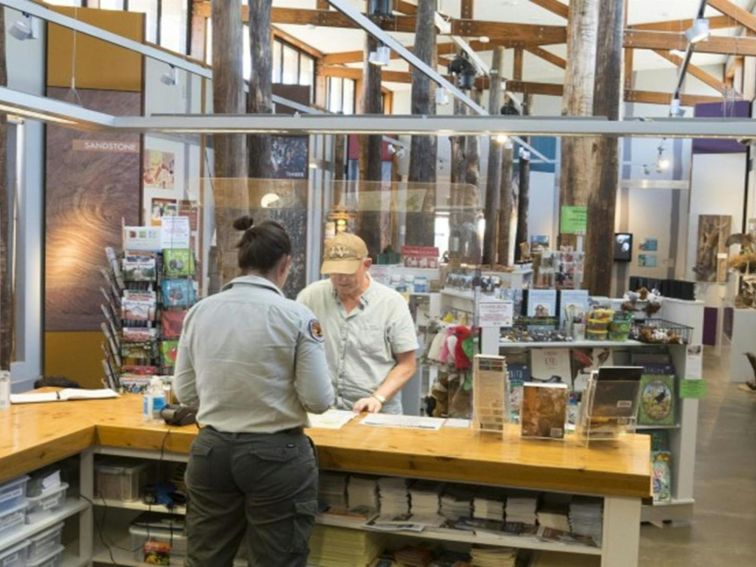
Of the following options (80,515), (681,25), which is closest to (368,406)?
(80,515)

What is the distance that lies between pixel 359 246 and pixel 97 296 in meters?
5.50

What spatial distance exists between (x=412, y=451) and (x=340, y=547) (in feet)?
1.59

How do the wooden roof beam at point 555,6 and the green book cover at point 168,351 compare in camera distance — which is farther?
the wooden roof beam at point 555,6

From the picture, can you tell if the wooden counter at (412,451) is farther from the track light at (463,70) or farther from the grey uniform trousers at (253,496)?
the track light at (463,70)

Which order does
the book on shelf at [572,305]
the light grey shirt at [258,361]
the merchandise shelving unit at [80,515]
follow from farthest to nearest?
the book on shelf at [572,305] < the merchandise shelving unit at [80,515] < the light grey shirt at [258,361]

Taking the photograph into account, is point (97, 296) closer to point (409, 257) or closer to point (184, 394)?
point (409, 257)

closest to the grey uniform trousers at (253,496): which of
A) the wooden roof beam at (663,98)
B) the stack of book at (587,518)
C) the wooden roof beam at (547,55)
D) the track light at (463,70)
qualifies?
the stack of book at (587,518)

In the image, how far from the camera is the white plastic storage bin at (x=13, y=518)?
295 cm

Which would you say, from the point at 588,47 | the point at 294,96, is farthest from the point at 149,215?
the point at 588,47

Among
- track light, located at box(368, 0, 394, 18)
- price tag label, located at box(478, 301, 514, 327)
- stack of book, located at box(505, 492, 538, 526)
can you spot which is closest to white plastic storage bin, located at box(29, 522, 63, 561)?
stack of book, located at box(505, 492, 538, 526)

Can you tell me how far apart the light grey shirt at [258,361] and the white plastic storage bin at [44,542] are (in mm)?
961

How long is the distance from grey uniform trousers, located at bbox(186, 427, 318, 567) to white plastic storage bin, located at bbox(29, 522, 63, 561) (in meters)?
0.76

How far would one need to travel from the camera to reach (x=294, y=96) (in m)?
11.6

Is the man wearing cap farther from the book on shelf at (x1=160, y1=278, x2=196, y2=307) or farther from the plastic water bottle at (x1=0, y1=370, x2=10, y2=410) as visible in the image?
the book on shelf at (x1=160, y1=278, x2=196, y2=307)
